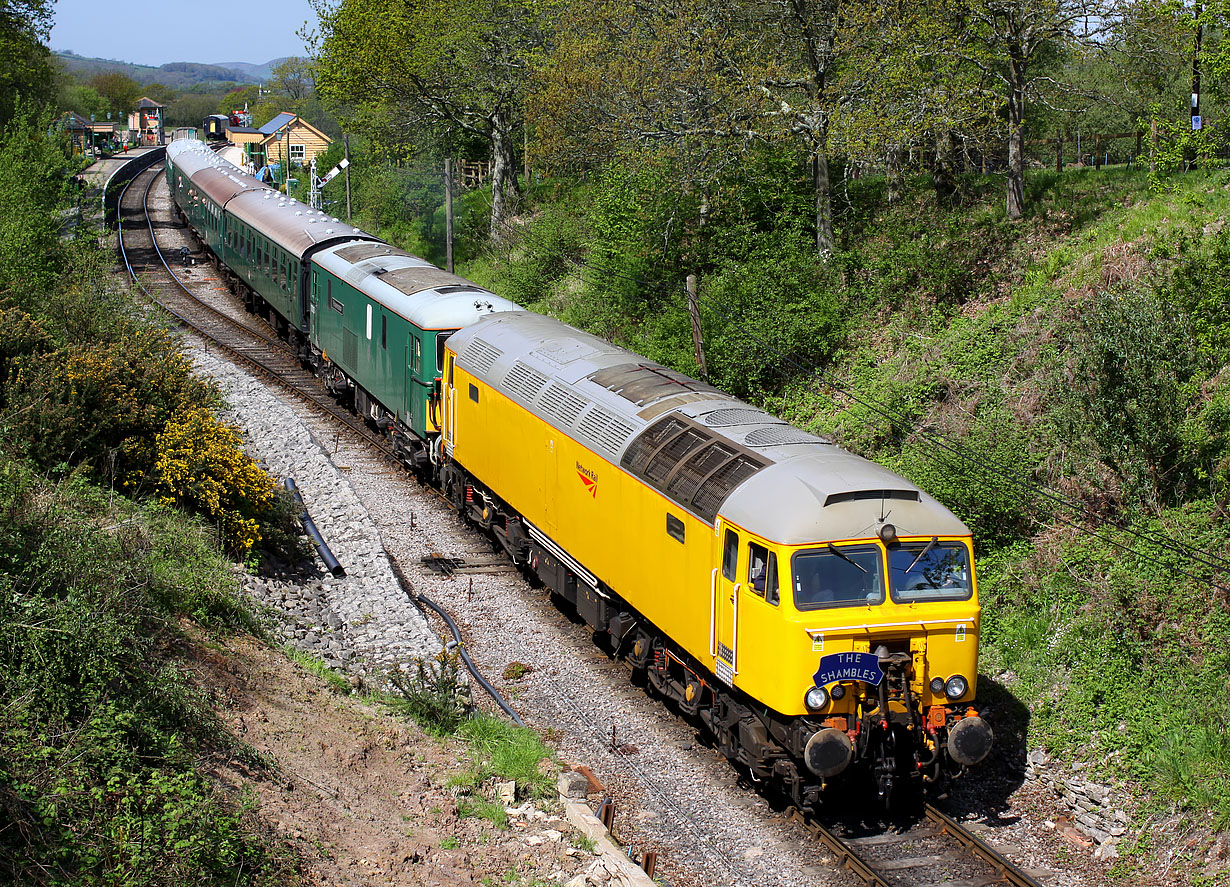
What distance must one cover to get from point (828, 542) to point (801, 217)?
16427 millimetres

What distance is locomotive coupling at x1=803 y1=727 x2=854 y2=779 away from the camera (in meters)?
9.06

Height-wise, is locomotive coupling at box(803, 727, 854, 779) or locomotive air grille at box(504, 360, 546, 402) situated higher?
locomotive air grille at box(504, 360, 546, 402)

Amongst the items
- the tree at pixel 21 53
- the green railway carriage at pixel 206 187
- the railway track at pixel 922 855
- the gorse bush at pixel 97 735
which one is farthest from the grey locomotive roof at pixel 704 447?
the tree at pixel 21 53

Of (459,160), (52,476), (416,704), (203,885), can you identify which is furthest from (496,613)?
(459,160)

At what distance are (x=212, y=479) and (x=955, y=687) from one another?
9955 mm

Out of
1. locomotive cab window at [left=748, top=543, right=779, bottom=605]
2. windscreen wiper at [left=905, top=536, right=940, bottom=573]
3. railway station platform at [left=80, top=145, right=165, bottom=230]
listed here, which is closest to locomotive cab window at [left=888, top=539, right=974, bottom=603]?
windscreen wiper at [left=905, top=536, right=940, bottom=573]

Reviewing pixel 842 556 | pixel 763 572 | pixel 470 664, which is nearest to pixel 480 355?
pixel 470 664

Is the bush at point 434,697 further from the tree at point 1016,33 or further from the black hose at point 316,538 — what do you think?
the tree at point 1016,33

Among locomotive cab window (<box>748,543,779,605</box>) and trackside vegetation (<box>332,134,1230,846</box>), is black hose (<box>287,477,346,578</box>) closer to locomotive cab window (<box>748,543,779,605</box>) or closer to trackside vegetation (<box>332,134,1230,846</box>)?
locomotive cab window (<box>748,543,779,605</box>)

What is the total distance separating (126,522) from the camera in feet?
40.9

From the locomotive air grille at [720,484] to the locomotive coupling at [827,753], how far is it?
223cm

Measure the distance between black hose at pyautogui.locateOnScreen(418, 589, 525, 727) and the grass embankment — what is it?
5447 mm

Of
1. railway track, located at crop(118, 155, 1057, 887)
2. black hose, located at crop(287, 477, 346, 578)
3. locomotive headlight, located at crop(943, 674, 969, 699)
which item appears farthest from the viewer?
black hose, located at crop(287, 477, 346, 578)

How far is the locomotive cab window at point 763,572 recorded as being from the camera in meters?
9.33
